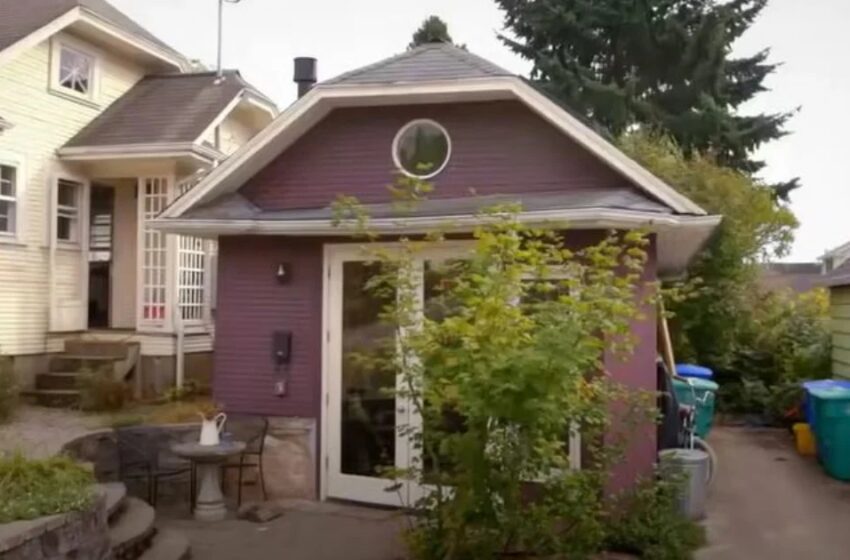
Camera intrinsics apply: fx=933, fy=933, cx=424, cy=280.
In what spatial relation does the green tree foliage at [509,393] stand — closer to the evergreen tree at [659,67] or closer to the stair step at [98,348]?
the stair step at [98,348]

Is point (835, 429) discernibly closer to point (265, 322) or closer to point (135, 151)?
point (265, 322)

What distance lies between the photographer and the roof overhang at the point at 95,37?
12.9 metres

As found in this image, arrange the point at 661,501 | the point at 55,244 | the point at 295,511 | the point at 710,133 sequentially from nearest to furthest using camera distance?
the point at 661,501
the point at 295,511
the point at 55,244
the point at 710,133

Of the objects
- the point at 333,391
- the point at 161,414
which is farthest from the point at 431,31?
the point at 333,391

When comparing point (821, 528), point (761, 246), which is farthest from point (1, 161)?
point (761, 246)

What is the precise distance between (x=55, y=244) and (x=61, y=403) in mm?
2513

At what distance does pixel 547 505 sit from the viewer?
651 cm

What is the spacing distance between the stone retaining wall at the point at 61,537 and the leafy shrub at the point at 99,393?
6.04 m

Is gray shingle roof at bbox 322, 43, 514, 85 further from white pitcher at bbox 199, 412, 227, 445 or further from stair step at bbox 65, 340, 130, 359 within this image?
stair step at bbox 65, 340, 130, 359

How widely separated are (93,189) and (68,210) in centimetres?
81

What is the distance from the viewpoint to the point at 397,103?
9023 mm

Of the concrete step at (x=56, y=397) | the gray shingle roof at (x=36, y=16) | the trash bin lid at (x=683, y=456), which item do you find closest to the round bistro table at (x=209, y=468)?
the trash bin lid at (x=683, y=456)

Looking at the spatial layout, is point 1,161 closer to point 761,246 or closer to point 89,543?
point 89,543

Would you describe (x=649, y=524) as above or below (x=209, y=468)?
below
